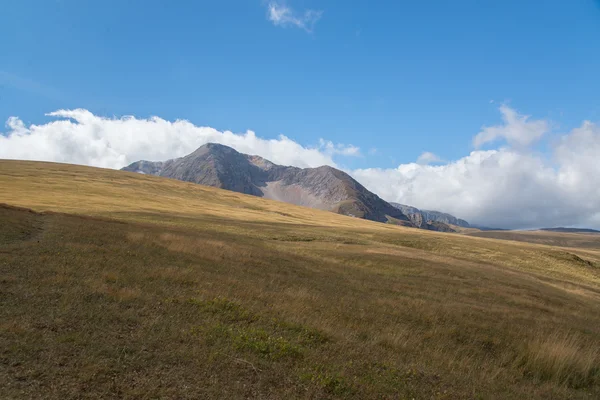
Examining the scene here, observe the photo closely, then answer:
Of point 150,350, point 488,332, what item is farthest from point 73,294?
point 488,332

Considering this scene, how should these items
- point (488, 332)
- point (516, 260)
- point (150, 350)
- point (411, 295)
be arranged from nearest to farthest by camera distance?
1. point (150, 350)
2. point (488, 332)
3. point (411, 295)
4. point (516, 260)

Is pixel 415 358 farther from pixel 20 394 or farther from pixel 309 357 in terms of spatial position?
pixel 20 394

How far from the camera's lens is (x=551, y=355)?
1302 centimetres

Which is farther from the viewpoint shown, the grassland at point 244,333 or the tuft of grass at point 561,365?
the tuft of grass at point 561,365

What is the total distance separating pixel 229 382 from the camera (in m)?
8.09

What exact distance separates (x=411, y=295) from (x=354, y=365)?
1399 cm

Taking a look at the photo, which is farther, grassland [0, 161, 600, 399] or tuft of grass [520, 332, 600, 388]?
tuft of grass [520, 332, 600, 388]

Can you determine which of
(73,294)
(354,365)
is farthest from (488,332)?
(73,294)

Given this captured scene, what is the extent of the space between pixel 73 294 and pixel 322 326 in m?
8.47

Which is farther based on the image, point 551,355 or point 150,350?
point 551,355

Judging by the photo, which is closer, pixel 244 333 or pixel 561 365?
pixel 244 333

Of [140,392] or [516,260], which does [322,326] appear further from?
[516,260]

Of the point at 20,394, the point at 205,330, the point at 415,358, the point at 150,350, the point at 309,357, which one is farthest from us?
the point at 415,358

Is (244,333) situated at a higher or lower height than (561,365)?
higher
